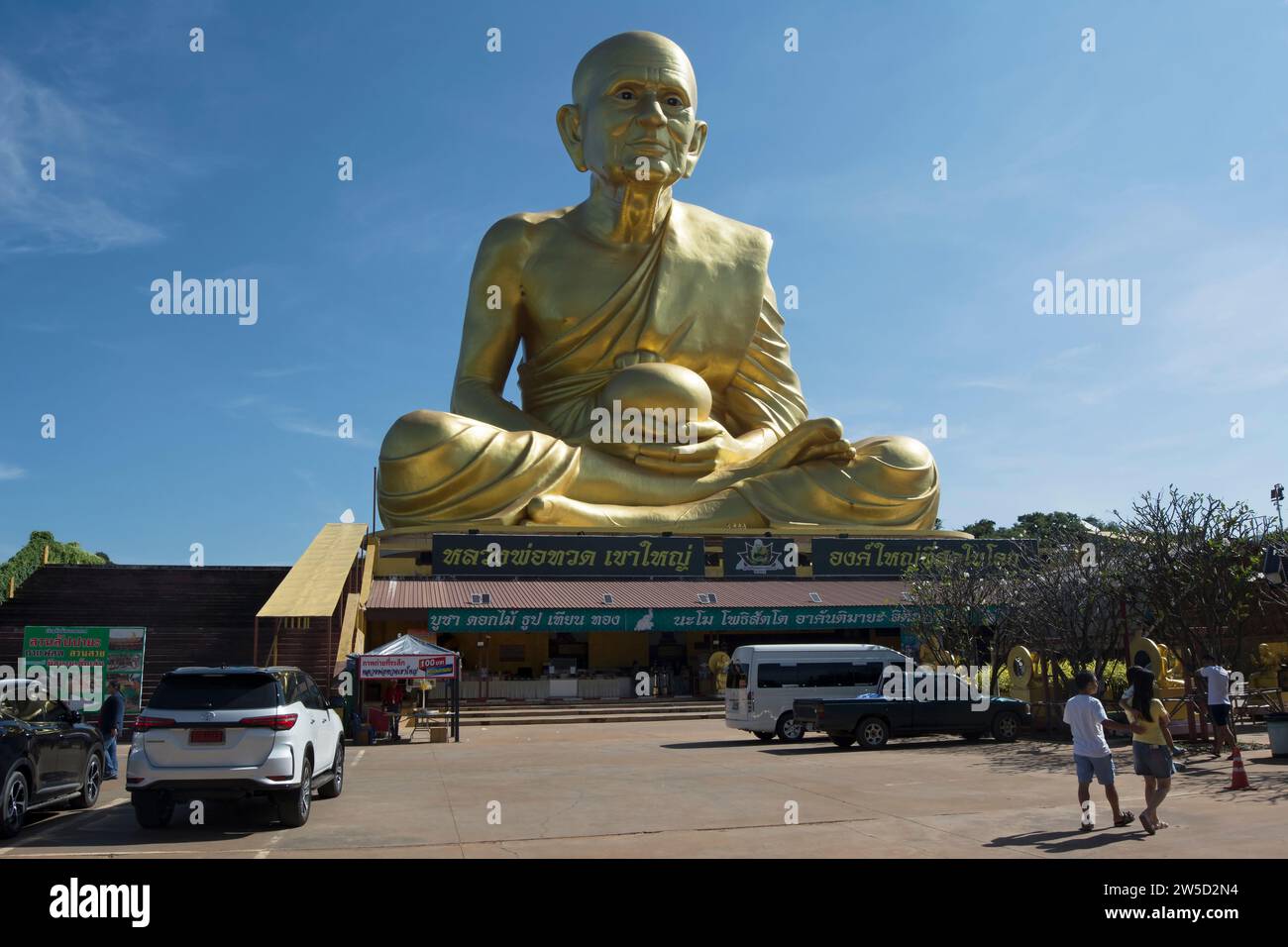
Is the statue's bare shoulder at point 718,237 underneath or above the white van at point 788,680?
above

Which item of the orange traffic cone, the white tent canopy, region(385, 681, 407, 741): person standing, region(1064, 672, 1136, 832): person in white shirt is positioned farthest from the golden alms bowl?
region(1064, 672, 1136, 832): person in white shirt

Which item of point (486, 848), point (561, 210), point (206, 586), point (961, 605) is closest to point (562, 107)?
point (561, 210)

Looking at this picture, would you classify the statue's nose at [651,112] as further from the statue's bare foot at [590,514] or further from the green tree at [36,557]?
the green tree at [36,557]

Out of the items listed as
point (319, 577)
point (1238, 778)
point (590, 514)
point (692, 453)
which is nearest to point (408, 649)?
point (319, 577)

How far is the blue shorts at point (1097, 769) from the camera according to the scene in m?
8.45

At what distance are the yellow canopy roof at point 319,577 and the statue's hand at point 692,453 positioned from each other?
23.8ft

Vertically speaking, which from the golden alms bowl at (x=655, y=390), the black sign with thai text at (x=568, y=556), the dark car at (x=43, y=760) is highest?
the golden alms bowl at (x=655, y=390)

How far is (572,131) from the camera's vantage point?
29.1 metres

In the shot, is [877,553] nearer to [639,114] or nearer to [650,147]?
[650,147]

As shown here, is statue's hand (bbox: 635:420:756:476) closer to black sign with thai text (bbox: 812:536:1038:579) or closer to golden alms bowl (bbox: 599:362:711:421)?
golden alms bowl (bbox: 599:362:711:421)

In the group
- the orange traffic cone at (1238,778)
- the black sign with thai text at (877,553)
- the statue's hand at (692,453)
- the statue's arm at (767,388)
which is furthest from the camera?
the statue's arm at (767,388)

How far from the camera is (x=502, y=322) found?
29.4 metres

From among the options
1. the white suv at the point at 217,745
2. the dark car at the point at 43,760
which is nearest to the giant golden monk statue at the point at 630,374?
the dark car at the point at 43,760
